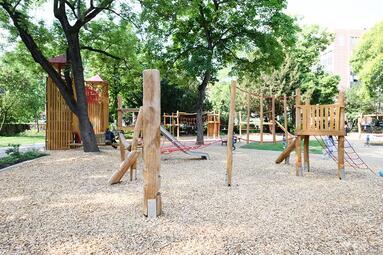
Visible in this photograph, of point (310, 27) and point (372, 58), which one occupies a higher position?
point (310, 27)

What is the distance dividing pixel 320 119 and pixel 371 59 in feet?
62.5

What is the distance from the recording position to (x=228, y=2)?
16766mm

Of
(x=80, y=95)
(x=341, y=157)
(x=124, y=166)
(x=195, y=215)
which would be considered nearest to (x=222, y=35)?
(x=80, y=95)

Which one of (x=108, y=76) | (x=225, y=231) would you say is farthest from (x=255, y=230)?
(x=108, y=76)

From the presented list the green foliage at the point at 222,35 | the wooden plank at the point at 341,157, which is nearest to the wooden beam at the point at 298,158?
the wooden plank at the point at 341,157

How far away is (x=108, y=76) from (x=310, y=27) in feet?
75.6

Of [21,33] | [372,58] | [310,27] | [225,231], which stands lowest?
A: [225,231]

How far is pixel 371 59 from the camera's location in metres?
23.8

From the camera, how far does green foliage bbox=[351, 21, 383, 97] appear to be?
22391mm

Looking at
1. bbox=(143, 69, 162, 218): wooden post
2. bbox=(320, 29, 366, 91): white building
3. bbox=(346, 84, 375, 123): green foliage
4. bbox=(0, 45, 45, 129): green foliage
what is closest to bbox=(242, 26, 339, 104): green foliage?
bbox=(346, 84, 375, 123): green foliage

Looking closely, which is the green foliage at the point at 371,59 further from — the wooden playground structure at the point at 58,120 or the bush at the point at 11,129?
the bush at the point at 11,129

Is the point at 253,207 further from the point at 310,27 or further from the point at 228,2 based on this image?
the point at 310,27

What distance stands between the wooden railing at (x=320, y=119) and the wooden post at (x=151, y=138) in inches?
195

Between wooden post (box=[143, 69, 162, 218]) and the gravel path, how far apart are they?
9.4 inches
